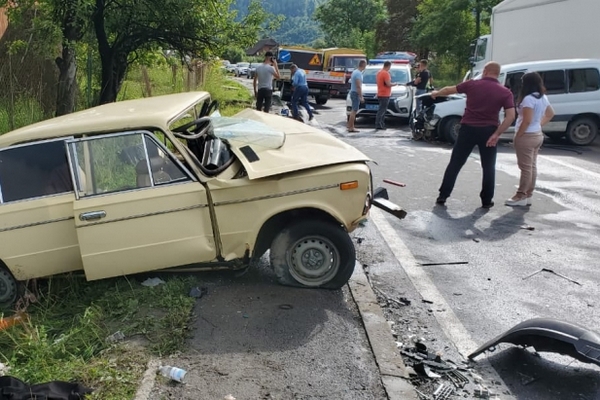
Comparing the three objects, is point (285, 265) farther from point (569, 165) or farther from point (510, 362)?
point (569, 165)

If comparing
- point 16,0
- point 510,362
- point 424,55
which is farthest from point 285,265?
point 424,55

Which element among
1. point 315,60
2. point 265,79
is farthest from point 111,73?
point 315,60

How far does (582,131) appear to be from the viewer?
13727 mm

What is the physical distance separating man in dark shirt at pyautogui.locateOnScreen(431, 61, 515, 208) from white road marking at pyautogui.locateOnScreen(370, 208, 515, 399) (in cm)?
156

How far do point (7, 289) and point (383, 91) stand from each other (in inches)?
490

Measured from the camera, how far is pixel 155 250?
4809mm

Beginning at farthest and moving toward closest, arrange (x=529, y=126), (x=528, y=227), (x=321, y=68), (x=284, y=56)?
(x=321, y=68) → (x=284, y=56) → (x=529, y=126) → (x=528, y=227)

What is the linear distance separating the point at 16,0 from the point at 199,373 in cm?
771

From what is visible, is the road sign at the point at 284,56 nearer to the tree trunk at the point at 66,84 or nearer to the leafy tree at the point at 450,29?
the leafy tree at the point at 450,29

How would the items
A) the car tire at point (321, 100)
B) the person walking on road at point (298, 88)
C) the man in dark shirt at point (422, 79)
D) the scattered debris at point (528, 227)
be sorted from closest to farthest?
the scattered debris at point (528, 227) < the person walking on road at point (298, 88) < the man in dark shirt at point (422, 79) < the car tire at point (321, 100)

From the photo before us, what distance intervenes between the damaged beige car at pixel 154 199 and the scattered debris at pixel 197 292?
21 cm

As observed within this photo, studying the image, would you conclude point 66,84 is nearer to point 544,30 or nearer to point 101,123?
point 101,123

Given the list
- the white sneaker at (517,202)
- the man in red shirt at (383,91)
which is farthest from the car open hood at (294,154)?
the man in red shirt at (383,91)

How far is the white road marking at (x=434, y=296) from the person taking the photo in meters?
4.28
